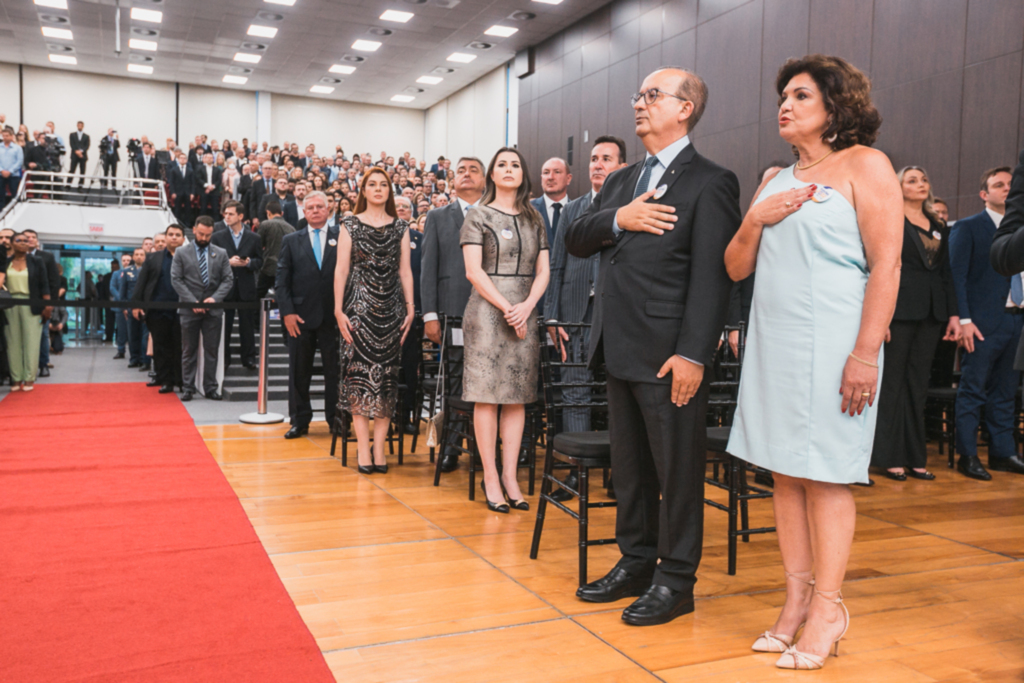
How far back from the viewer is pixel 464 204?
13.9 ft

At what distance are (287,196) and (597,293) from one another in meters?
8.95

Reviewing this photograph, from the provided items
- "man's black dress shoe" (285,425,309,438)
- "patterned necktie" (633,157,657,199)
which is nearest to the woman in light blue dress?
"patterned necktie" (633,157,657,199)

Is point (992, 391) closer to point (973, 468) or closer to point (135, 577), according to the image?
point (973, 468)

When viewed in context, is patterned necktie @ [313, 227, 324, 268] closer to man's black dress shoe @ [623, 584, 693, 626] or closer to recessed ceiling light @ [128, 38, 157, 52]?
man's black dress shoe @ [623, 584, 693, 626]

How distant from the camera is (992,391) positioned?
4.54 meters

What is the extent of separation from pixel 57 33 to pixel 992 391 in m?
17.3

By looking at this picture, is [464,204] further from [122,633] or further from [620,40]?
[620,40]

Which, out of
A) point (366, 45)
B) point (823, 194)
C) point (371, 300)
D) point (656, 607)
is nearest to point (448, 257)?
point (371, 300)

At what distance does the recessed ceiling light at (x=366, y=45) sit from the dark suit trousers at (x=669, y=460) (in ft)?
48.8

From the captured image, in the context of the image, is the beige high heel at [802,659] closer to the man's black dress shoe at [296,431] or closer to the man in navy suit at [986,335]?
the man in navy suit at [986,335]

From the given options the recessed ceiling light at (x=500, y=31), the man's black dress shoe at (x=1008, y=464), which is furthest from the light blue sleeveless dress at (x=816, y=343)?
the recessed ceiling light at (x=500, y=31)

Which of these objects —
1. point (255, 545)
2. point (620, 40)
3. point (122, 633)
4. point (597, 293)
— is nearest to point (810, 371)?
point (597, 293)

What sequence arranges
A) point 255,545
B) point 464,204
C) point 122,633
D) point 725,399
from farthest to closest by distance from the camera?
point 464,204 → point 725,399 → point 255,545 → point 122,633

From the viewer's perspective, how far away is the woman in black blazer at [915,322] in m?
4.07
